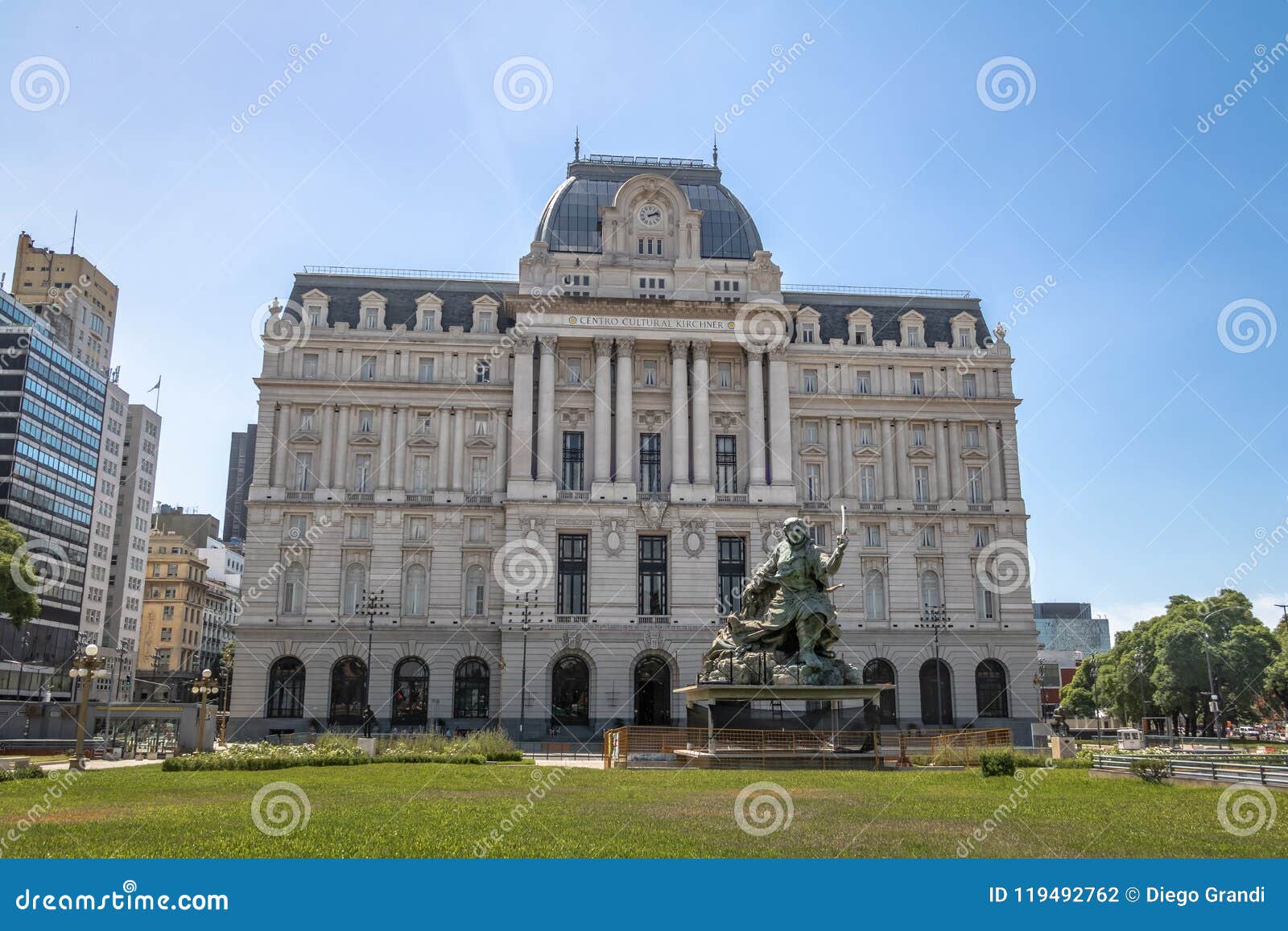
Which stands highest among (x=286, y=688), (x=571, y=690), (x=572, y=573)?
(x=572, y=573)

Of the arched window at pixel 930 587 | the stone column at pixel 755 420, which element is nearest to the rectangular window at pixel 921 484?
the arched window at pixel 930 587

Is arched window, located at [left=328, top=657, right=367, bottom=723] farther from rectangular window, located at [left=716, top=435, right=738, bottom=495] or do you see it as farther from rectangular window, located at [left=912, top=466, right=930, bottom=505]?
rectangular window, located at [left=912, top=466, right=930, bottom=505]

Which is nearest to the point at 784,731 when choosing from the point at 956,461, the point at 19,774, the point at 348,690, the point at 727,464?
the point at 19,774

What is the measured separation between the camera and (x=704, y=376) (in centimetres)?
7131

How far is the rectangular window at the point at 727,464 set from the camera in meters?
71.2

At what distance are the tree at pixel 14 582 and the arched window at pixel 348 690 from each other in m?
18.1

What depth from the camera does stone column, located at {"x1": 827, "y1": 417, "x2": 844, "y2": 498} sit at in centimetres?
7275

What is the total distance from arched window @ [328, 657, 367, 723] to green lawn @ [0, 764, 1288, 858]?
36093 millimetres

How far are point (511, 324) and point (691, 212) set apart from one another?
15.0 m

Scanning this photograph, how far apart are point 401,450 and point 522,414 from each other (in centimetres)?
866

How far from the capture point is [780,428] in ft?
233

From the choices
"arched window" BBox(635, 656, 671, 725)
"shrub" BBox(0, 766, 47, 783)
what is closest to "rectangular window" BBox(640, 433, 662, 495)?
"arched window" BBox(635, 656, 671, 725)

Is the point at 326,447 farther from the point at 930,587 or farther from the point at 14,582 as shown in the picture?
the point at 930,587

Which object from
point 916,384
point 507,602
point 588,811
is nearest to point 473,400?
point 507,602
